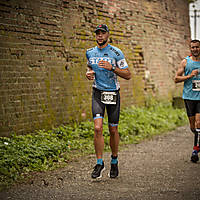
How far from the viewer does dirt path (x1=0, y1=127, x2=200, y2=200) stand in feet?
14.9

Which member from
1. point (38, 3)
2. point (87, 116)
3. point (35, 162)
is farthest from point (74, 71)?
point (35, 162)

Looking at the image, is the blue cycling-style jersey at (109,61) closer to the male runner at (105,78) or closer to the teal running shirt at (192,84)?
the male runner at (105,78)

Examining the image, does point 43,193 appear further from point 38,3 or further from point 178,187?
point 38,3

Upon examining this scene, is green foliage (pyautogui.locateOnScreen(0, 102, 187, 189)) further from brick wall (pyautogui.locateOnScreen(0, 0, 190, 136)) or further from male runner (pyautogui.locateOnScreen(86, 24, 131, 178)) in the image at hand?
male runner (pyautogui.locateOnScreen(86, 24, 131, 178))

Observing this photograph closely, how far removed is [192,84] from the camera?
6867mm

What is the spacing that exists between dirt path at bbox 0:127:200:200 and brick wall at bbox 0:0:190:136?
1.91 metres

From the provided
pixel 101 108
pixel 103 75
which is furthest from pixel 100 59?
pixel 101 108

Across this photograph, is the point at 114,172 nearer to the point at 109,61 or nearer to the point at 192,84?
the point at 109,61

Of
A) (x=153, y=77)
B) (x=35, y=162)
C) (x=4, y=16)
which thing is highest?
(x=4, y=16)

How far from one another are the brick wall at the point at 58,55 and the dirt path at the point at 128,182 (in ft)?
6.28

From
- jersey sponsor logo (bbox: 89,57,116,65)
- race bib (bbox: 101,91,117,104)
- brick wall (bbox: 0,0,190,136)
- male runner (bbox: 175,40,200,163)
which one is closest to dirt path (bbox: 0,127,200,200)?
male runner (bbox: 175,40,200,163)

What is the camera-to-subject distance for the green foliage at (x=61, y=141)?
5.95 meters

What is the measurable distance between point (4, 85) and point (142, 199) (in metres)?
4.11

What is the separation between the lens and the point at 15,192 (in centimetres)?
477
